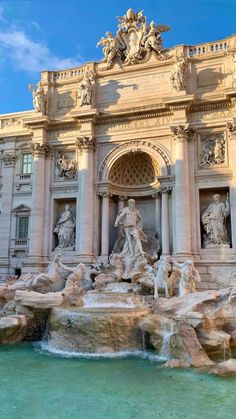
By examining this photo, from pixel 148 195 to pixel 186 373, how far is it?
34.6 ft

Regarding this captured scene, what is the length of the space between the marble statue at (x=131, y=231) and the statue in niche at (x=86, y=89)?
218 inches

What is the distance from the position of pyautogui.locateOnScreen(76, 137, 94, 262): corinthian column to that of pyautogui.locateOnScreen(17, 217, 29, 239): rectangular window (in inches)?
125

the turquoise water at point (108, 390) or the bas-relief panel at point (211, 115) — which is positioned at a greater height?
the bas-relief panel at point (211, 115)

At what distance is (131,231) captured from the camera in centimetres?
1555

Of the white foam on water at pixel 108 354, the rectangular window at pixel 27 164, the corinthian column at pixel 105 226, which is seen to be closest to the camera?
the white foam on water at pixel 108 354

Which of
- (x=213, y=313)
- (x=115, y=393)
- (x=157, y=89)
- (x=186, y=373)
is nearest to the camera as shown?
(x=115, y=393)

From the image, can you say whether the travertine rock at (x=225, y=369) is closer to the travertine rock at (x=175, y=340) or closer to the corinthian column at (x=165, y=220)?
the travertine rock at (x=175, y=340)

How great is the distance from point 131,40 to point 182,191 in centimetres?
819

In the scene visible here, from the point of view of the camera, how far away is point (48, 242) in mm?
17391

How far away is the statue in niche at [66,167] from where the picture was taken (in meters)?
17.7

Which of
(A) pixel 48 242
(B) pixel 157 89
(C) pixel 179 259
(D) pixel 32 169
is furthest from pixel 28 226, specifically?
(B) pixel 157 89

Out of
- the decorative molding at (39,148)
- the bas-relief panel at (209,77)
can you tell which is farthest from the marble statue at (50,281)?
the bas-relief panel at (209,77)

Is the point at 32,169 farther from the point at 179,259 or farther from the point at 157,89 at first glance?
the point at 179,259

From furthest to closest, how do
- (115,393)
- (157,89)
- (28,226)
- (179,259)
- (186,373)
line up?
Answer: (28,226) → (157,89) → (179,259) → (186,373) → (115,393)
